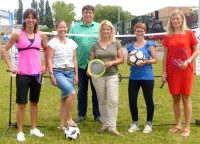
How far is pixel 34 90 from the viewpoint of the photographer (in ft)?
17.3

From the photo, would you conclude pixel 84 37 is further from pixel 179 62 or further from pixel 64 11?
pixel 64 11

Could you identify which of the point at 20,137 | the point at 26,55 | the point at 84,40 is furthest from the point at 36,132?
the point at 84,40

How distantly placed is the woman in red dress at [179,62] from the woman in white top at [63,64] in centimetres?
153

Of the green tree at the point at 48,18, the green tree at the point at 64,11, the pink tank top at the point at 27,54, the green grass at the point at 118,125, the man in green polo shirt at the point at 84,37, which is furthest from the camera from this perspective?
the green tree at the point at 48,18

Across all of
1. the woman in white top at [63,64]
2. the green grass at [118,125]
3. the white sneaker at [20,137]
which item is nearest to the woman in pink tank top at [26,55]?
the white sneaker at [20,137]

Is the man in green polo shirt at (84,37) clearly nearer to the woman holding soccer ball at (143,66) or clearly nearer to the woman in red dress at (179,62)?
the woman holding soccer ball at (143,66)

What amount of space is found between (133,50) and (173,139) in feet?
5.09

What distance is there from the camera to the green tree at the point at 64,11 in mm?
80056

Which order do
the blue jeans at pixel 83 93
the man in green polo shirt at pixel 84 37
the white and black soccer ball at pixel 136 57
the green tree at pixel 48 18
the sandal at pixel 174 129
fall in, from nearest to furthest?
the white and black soccer ball at pixel 136 57
the sandal at pixel 174 129
the man in green polo shirt at pixel 84 37
the blue jeans at pixel 83 93
the green tree at pixel 48 18

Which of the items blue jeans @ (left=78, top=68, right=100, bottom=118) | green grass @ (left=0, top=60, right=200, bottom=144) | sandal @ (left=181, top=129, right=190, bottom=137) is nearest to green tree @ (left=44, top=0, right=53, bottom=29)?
green grass @ (left=0, top=60, right=200, bottom=144)

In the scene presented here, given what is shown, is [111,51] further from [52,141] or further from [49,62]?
[52,141]

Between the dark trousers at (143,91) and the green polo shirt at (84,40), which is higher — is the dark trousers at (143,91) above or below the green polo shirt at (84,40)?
below

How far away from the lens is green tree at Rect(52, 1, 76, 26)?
80.1 meters

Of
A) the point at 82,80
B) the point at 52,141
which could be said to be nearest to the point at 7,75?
the point at 82,80
